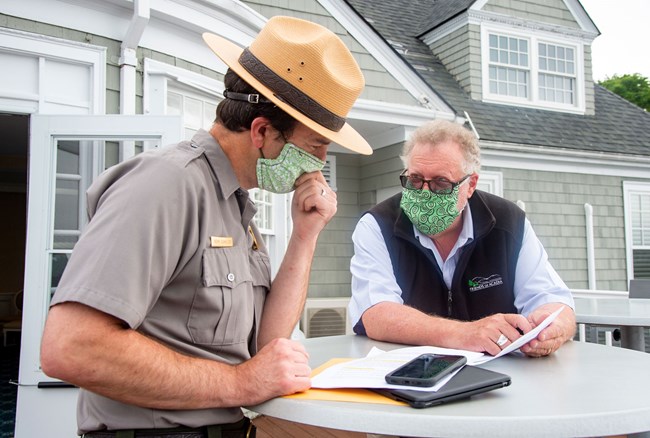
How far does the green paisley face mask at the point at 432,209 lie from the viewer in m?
2.46

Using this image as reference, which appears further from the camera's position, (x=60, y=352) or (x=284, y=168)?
(x=284, y=168)

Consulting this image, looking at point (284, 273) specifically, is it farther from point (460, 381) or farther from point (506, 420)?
point (506, 420)

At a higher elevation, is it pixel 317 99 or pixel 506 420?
pixel 317 99

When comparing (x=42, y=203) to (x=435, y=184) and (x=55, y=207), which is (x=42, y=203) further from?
(x=435, y=184)

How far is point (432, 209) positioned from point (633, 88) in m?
34.6

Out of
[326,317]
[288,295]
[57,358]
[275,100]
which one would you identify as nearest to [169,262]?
[57,358]

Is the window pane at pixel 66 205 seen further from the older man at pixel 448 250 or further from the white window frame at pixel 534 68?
the white window frame at pixel 534 68

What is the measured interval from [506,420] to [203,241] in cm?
76

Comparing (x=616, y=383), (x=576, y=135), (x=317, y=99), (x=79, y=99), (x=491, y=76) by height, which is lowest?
(x=616, y=383)

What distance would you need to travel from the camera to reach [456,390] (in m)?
1.18

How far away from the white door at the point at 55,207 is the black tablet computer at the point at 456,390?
3.03 metres

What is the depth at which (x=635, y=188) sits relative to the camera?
9984 millimetres

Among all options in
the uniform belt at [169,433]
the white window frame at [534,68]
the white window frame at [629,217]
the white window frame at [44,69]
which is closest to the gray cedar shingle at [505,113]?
the white window frame at [534,68]

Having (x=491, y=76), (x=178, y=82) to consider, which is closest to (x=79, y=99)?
(x=178, y=82)
